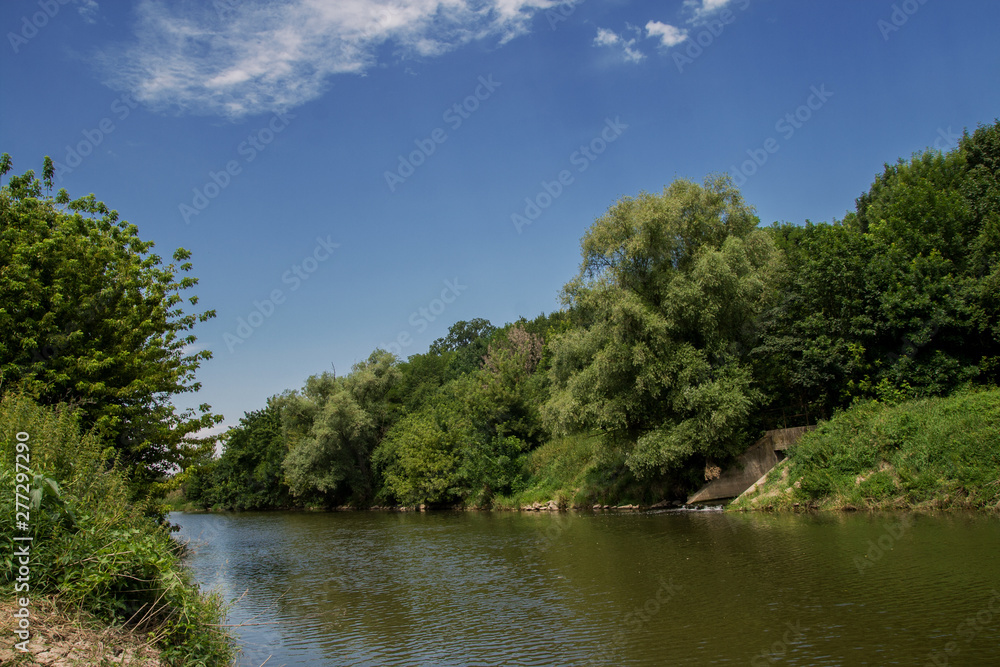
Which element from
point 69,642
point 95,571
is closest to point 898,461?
point 95,571

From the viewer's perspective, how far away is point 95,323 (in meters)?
17.8

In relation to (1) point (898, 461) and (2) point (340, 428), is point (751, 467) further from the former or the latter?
(2) point (340, 428)

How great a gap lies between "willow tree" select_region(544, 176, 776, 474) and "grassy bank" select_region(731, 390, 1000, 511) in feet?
11.1

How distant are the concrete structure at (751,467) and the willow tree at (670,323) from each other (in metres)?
0.88

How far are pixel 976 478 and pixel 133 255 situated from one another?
28.3 metres

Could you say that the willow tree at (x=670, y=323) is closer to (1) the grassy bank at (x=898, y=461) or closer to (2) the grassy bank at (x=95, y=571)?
(1) the grassy bank at (x=898, y=461)

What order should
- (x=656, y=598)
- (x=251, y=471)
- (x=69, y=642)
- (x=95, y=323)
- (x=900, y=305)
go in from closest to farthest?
1. (x=69, y=642)
2. (x=656, y=598)
3. (x=95, y=323)
4. (x=900, y=305)
5. (x=251, y=471)

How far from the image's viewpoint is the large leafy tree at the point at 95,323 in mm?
15805

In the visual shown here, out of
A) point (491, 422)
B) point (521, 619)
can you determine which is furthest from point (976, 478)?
point (491, 422)

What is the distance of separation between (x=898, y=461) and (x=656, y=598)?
15.1 meters

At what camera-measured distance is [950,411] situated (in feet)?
73.3

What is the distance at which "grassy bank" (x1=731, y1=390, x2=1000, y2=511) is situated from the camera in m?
19.6
